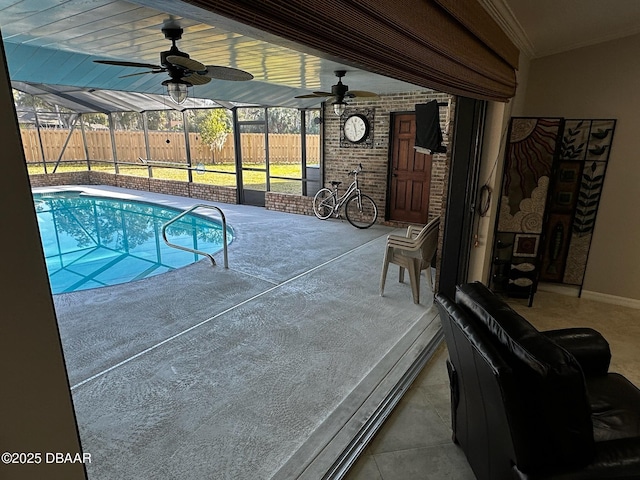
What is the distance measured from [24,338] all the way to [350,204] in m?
6.68

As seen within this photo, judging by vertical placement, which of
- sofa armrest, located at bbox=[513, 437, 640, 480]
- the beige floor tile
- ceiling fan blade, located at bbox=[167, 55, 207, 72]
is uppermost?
ceiling fan blade, located at bbox=[167, 55, 207, 72]

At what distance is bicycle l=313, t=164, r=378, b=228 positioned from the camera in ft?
22.7

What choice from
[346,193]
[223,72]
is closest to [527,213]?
[223,72]

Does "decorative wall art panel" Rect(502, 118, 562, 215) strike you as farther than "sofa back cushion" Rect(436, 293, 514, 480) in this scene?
Yes

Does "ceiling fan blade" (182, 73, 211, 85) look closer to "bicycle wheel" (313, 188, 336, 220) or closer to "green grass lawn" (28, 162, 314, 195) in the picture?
"bicycle wheel" (313, 188, 336, 220)

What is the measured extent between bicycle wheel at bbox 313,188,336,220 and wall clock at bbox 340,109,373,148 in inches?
38.7

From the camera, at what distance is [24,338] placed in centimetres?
55

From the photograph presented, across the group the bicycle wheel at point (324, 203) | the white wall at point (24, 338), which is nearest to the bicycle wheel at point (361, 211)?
the bicycle wheel at point (324, 203)

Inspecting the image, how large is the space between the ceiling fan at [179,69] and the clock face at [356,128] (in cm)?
366

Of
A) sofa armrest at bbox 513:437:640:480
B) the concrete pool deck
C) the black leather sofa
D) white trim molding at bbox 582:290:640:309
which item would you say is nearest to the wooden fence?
the concrete pool deck

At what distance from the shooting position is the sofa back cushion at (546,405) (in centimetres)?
116

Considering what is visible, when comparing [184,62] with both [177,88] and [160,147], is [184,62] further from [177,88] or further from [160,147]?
[160,147]

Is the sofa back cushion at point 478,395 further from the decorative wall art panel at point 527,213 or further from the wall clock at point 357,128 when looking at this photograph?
the wall clock at point 357,128

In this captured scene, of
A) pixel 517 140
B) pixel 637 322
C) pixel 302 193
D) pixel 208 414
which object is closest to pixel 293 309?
pixel 208 414
